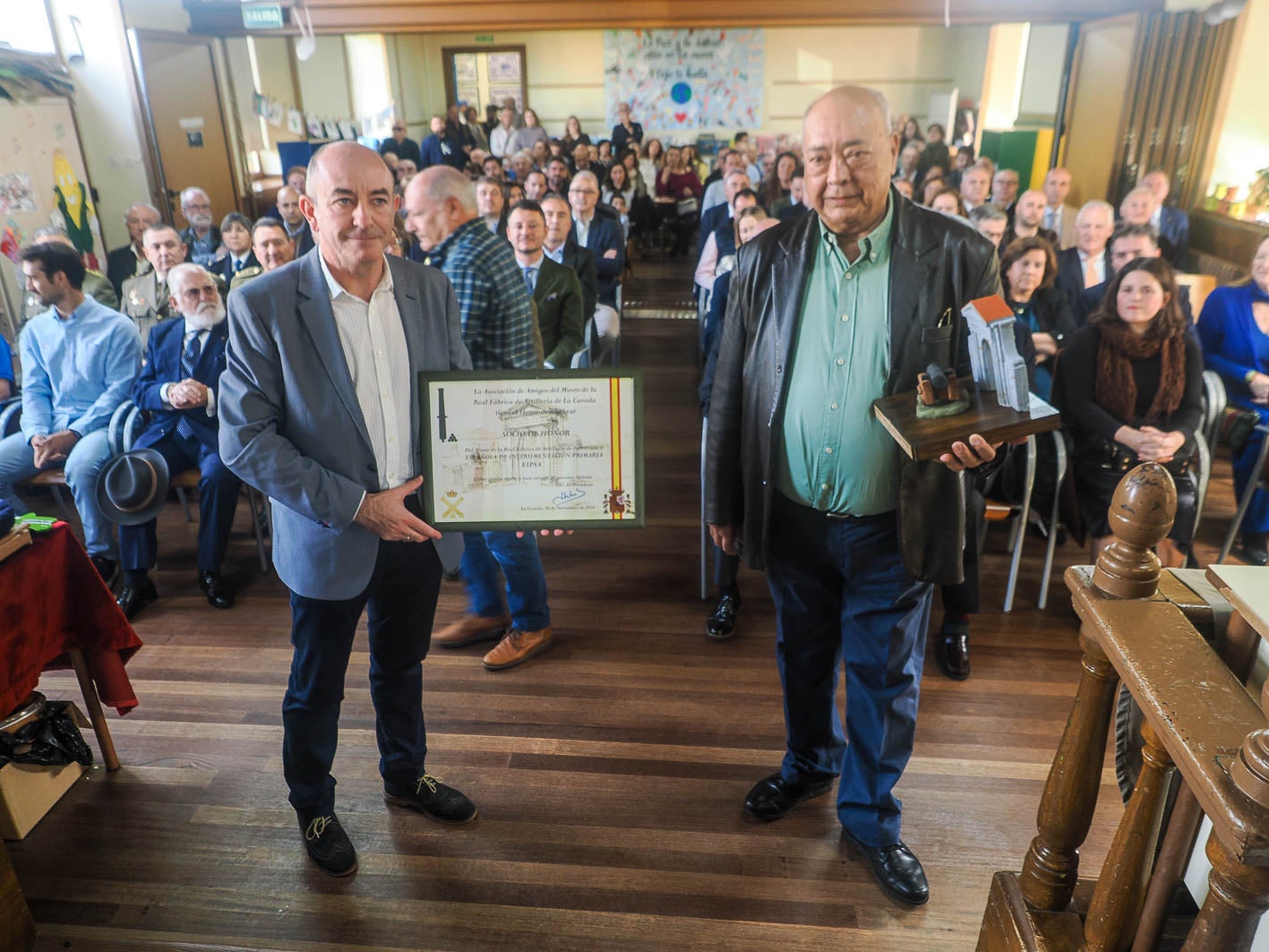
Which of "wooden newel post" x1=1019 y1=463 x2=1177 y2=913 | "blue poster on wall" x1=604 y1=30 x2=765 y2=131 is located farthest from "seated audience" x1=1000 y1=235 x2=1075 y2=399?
"blue poster on wall" x1=604 y1=30 x2=765 y2=131

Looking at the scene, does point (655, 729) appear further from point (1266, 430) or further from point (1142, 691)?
point (1266, 430)

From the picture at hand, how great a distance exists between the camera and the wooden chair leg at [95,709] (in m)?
2.43

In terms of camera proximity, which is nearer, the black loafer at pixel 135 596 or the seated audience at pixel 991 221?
the black loafer at pixel 135 596

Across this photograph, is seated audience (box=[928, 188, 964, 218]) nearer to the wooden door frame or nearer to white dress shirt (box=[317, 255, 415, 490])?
white dress shirt (box=[317, 255, 415, 490])

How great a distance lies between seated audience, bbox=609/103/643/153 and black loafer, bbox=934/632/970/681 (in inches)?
436

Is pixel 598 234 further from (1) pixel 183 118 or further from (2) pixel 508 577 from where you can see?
(1) pixel 183 118

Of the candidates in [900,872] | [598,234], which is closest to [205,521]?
[900,872]

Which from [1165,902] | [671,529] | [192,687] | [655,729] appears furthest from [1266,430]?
[192,687]

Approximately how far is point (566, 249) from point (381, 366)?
10.4 ft

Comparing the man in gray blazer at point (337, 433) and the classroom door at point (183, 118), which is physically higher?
the classroom door at point (183, 118)

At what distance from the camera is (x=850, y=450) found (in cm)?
181

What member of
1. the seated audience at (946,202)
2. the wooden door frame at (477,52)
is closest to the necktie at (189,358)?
the seated audience at (946,202)

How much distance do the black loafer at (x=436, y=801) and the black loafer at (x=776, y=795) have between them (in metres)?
0.74

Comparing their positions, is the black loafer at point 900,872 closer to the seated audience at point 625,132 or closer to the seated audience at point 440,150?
the seated audience at point 440,150
